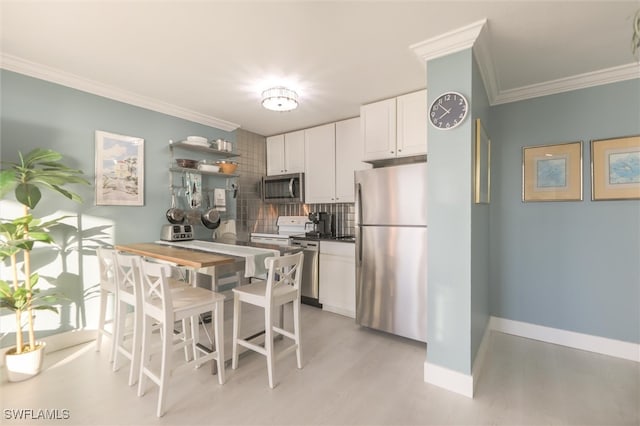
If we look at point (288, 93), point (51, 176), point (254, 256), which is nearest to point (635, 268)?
point (254, 256)

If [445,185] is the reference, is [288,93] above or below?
above

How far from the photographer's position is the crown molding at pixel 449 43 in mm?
1797

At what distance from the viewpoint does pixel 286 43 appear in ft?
6.52

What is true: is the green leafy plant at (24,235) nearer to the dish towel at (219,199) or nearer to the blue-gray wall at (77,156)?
the blue-gray wall at (77,156)

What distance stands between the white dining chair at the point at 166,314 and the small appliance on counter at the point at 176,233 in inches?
36.9

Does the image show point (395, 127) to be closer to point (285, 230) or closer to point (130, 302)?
point (285, 230)

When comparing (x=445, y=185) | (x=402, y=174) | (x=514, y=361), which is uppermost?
(x=402, y=174)

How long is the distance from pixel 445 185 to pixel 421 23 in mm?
1061

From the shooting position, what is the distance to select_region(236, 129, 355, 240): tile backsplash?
12.9 feet

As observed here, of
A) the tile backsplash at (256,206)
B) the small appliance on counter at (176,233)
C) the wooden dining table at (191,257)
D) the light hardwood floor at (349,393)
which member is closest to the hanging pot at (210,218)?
the small appliance on counter at (176,233)

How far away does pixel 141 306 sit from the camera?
1972mm

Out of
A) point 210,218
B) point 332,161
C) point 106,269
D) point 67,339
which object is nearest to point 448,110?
point 332,161

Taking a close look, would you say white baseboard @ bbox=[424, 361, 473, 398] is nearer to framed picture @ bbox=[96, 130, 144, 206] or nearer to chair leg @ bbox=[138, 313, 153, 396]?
chair leg @ bbox=[138, 313, 153, 396]

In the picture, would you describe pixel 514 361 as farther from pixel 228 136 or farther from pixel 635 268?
pixel 228 136
